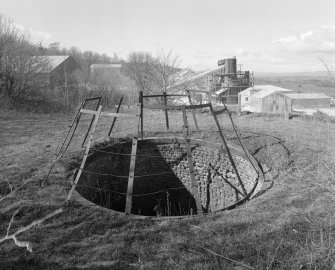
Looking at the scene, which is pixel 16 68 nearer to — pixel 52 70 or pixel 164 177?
pixel 52 70

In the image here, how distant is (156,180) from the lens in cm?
1062

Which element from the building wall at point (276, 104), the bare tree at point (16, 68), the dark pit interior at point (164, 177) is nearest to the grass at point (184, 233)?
the dark pit interior at point (164, 177)

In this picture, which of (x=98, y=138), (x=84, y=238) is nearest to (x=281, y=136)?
(x=98, y=138)

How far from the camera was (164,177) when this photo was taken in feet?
34.5

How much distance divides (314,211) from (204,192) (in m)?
5.06

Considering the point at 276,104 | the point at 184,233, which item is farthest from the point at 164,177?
the point at 276,104

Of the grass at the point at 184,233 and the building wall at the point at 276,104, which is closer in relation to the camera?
the grass at the point at 184,233

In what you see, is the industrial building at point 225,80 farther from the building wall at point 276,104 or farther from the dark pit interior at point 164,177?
the dark pit interior at point 164,177

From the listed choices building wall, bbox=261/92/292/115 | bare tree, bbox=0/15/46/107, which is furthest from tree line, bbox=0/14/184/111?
building wall, bbox=261/92/292/115

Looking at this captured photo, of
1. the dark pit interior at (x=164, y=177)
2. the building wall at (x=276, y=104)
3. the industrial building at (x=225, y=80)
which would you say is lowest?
the dark pit interior at (x=164, y=177)

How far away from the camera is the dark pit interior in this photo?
8.58 meters

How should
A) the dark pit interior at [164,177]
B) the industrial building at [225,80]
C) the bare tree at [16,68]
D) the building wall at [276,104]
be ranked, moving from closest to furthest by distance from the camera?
1. the dark pit interior at [164,177]
2. the building wall at [276,104]
3. the bare tree at [16,68]
4. the industrial building at [225,80]

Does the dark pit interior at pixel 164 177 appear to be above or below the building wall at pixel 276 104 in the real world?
below

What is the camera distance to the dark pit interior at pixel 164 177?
8.58 meters
